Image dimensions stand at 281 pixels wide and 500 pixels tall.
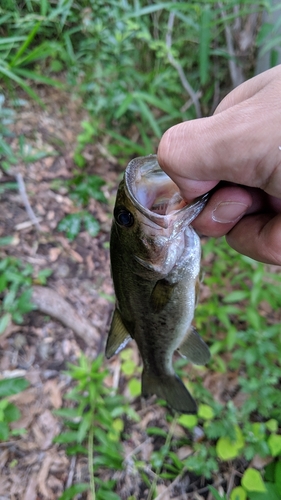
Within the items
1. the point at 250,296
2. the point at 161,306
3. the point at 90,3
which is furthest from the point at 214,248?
the point at 90,3

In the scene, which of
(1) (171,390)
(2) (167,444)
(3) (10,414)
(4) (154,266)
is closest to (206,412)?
(2) (167,444)

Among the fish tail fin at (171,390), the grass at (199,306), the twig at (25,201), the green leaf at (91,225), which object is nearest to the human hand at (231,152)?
the fish tail fin at (171,390)

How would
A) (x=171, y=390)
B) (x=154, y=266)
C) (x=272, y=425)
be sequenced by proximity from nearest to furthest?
1. (x=154, y=266)
2. (x=171, y=390)
3. (x=272, y=425)

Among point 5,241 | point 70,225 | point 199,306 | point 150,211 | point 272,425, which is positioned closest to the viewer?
point 150,211

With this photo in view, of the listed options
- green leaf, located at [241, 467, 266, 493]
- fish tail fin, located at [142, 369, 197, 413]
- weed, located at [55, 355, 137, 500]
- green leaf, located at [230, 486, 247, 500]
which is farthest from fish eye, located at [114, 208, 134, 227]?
green leaf, located at [230, 486, 247, 500]

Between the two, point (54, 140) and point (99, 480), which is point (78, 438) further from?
point (54, 140)

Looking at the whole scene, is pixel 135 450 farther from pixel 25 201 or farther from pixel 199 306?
pixel 25 201
